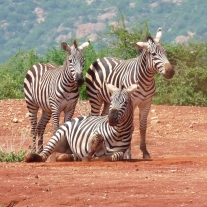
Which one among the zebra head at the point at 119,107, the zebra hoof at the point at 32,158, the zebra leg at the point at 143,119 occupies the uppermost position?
the zebra head at the point at 119,107

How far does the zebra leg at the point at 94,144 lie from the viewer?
1205cm

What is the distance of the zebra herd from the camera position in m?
12.2

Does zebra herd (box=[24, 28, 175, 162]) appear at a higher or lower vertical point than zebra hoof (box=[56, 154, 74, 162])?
higher

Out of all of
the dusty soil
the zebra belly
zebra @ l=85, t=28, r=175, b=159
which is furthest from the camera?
zebra @ l=85, t=28, r=175, b=159

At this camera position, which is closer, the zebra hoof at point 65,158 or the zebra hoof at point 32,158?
the zebra hoof at point 32,158

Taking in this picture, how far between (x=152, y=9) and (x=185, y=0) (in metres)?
6.43

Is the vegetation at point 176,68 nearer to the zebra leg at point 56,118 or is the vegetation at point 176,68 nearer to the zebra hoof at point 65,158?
the zebra leg at point 56,118

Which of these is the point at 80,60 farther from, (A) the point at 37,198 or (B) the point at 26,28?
(B) the point at 26,28

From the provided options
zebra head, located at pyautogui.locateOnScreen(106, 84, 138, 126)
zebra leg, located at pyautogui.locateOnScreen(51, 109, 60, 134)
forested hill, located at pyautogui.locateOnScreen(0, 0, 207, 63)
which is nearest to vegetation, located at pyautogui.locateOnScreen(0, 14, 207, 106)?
zebra leg, located at pyautogui.locateOnScreen(51, 109, 60, 134)

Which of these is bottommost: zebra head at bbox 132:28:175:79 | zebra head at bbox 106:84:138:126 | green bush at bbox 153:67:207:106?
green bush at bbox 153:67:207:106

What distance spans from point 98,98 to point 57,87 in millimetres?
886

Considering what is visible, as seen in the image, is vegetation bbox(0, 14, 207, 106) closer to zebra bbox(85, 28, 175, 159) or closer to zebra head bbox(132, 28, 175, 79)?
zebra bbox(85, 28, 175, 159)

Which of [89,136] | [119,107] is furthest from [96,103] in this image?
[119,107]

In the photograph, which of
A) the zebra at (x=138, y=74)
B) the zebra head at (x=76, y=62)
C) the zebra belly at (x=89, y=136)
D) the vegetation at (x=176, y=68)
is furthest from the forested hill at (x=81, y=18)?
the zebra belly at (x=89, y=136)
